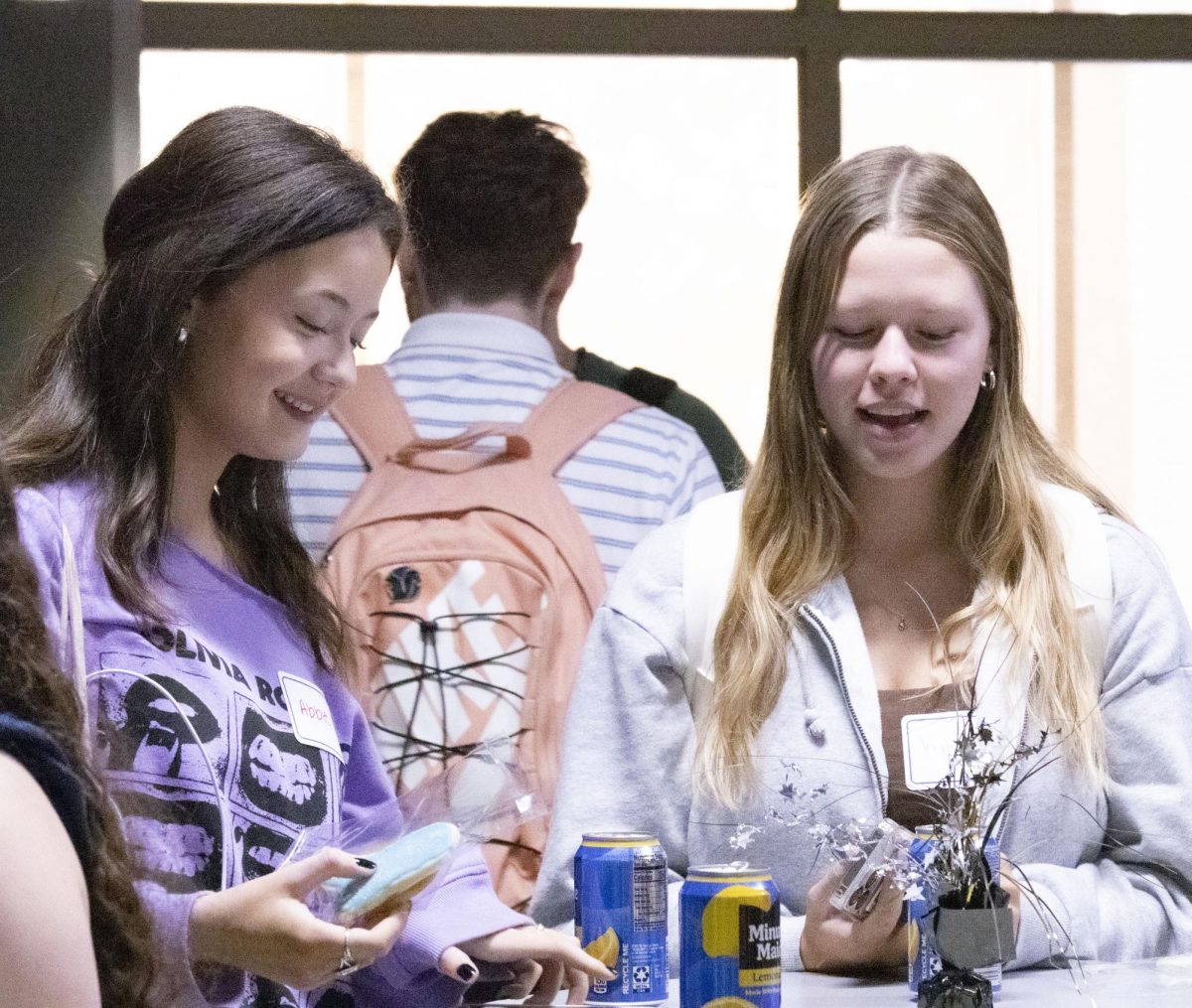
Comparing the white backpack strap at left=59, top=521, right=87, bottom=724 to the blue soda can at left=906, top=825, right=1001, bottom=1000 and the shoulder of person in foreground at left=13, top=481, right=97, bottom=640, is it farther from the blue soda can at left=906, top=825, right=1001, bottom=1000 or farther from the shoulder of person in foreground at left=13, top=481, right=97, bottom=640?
the blue soda can at left=906, top=825, right=1001, bottom=1000

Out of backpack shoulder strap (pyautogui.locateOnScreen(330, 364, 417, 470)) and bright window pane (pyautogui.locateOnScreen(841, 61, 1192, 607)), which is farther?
bright window pane (pyautogui.locateOnScreen(841, 61, 1192, 607))

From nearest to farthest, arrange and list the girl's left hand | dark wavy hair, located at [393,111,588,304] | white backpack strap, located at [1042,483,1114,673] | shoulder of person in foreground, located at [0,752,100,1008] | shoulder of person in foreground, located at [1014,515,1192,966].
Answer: shoulder of person in foreground, located at [0,752,100,1008]
the girl's left hand
shoulder of person in foreground, located at [1014,515,1192,966]
white backpack strap, located at [1042,483,1114,673]
dark wavy hair, located at [393,111,588,304]

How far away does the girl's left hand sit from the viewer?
1.86 m

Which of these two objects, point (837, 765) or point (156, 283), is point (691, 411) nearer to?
point (837, 765)

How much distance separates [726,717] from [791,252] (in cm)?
71

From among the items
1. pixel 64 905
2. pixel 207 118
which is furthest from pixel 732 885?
pixel 207 118

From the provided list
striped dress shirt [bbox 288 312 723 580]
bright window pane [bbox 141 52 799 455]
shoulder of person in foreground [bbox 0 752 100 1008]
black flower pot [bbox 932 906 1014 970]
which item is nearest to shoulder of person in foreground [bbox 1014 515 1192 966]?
black flower pot [bbox 932 906 1014 970]

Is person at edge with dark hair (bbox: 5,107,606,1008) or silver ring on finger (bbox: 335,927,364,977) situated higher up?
person at edge with dark hair (bbox: 5,107,606,1008)

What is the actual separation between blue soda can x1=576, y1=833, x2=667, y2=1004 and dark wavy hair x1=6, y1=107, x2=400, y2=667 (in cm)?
60

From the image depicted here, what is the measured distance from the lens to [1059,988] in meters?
1.99

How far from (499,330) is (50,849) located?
2286 millimetres

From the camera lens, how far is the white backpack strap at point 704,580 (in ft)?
7.88

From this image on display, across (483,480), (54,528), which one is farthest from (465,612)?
(54,528)

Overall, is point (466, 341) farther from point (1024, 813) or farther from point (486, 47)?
point (1024, 813)
